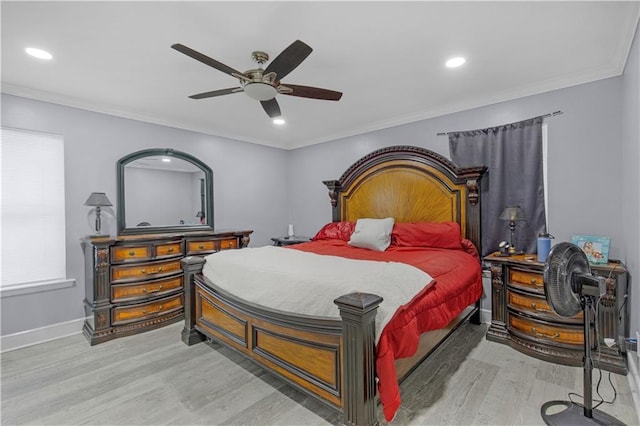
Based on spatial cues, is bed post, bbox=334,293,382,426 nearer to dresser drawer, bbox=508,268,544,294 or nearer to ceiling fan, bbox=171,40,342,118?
ceiling fan, bbox=171,40,342,118

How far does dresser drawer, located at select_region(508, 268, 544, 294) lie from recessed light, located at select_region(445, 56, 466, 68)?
198 cm

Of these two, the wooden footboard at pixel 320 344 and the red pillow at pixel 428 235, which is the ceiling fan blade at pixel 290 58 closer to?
the wooden footboard at pixel 320 344

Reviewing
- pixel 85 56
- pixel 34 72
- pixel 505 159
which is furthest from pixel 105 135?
pixel 505 159

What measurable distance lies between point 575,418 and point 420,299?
3.77 ft

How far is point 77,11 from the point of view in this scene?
1926 mm

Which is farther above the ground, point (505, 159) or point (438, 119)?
point (438, 119)

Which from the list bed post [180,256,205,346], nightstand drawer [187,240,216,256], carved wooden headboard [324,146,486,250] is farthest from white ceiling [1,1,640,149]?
bed post [180,256,205,346]

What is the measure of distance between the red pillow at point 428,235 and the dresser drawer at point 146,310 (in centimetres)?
280

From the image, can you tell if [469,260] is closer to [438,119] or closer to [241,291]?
[438,119]

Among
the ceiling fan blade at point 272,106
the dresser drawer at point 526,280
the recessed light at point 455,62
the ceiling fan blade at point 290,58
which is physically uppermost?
the recessed light at point 455,62

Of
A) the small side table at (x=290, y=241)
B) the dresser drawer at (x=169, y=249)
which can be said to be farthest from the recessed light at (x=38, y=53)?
the small side table at (x=290, y=241)

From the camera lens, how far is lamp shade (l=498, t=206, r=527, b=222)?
117 inches

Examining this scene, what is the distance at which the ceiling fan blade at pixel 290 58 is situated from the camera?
5.93 feet

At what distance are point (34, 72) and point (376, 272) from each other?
3.52 metres
